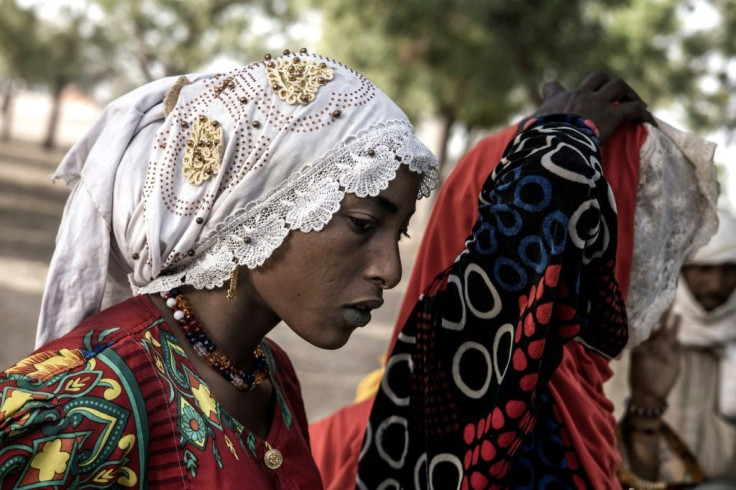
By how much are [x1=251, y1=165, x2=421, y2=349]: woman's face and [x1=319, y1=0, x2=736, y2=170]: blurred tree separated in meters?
7.45

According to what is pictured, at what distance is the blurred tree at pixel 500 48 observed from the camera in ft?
34.4

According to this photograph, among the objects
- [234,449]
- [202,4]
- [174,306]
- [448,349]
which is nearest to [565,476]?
[448,349]

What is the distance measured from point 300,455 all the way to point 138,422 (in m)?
0.59

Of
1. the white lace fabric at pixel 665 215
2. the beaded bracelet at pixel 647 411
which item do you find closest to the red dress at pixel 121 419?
the white lace fabric at pixel 665 215

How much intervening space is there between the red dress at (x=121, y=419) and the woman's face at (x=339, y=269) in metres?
0.27

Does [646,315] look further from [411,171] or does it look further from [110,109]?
[110,109]

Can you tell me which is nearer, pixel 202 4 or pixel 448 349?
pixel 448 349

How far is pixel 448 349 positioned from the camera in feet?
6.73

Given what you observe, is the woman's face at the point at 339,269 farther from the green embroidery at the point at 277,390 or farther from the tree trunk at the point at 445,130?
the tree trunk at the point at 445,130

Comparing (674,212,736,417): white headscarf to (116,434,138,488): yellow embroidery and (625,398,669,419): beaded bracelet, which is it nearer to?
(625,398,669,419): beaded bracelet

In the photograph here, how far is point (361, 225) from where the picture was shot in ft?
6.18

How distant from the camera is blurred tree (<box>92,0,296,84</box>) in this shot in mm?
23859

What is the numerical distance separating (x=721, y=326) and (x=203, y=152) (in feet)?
14.7

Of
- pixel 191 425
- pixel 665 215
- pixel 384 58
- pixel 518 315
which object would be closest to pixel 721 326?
pixel 665 215
